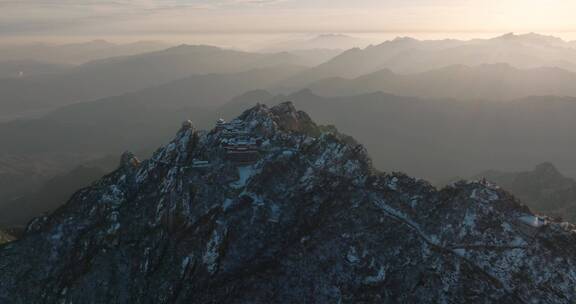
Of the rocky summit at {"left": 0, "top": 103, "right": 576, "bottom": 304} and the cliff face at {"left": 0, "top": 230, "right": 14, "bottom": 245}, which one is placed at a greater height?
the rocky summit at {"left": 0, "top": 103, "right": 576, "bottom": 304}

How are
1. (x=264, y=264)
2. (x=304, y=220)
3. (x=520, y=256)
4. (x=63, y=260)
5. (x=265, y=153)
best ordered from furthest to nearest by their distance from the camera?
(x=265, y=153) < (x=63, y=260) < (x=304, y=220) < (x=264, y=264) < (x=520, y=256)

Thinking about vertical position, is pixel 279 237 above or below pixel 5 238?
above

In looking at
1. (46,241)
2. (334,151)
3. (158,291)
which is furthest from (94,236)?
(334,151)

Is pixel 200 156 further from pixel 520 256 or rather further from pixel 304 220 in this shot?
pixel 520 256

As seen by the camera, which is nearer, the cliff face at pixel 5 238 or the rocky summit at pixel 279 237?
the rocky summit at pixel 279 237

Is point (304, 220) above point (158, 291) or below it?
above

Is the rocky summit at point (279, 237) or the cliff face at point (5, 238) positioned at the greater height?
the rocky summit at point (279, 237)

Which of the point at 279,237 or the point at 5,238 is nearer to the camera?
the point at 279,237

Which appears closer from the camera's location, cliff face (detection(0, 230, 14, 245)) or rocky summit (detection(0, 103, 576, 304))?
rocky summit (detection(0, 103, 576, 304))
